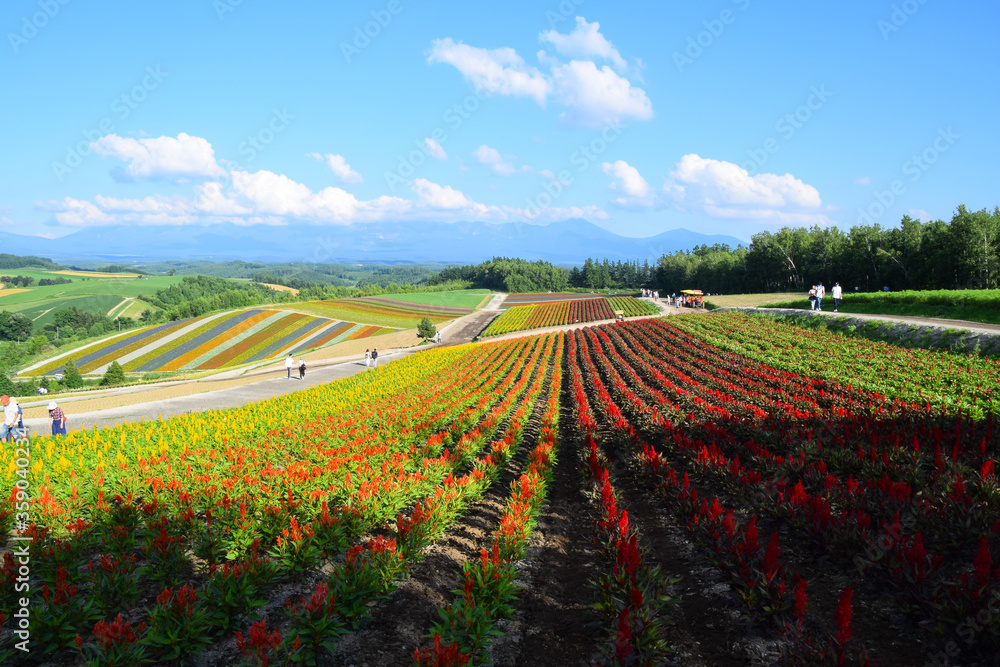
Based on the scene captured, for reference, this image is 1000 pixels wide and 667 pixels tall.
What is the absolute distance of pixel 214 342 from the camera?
7044 centimetres

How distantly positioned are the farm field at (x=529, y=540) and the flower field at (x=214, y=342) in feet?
195

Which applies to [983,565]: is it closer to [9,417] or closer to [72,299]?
[9,417]

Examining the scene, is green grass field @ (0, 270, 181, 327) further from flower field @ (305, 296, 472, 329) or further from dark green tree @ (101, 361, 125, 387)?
dark green tree @ (101, 361, 125, 387)

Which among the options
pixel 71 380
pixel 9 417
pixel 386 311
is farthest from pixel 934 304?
pixel 386 311

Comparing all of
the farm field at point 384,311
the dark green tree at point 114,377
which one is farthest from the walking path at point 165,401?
the farm field at point 384,311

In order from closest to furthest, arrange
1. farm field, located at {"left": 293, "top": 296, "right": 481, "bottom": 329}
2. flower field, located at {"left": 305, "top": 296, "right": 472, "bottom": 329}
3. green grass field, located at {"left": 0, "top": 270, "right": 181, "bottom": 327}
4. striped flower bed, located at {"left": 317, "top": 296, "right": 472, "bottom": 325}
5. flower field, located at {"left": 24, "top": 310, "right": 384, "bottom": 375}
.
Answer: flower field, located at {"left": 24, "top": 310, "right": 384, "bottom": 375} → farm field, located at {"left": 293, "top": 296, "right": 481, "bottom": 329} → flower field, located at {"left": 305, "top": 296, "right": 472, "bottom": 329} → striped flower bed, located at {"left": 317, "top": 296, "right": 472, "bottom": 325} → green grass field, located at {"left": 0, "top": 270, "right": 181, "bottom": 327}

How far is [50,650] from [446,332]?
69.7 metres

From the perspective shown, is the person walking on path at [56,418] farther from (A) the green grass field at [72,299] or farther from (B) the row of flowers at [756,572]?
(A) the green grass field at [72,299]

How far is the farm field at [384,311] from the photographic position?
8675cm

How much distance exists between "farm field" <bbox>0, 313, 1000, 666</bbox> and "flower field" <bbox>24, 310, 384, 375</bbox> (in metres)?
59.4

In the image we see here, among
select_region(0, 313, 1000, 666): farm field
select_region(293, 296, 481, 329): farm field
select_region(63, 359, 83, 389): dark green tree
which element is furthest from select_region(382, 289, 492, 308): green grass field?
select_region(0, 313, 1000, 666): farm field

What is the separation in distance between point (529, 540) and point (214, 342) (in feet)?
253

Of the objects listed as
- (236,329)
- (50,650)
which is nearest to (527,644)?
(50,650)

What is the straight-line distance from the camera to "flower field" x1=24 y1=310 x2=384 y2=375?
61.3 meters
